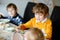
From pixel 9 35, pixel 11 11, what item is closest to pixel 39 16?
Answer: pixel 9 35

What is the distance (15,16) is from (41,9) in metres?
0.67

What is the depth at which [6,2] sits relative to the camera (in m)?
3.18

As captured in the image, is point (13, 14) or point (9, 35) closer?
point (9, 35)

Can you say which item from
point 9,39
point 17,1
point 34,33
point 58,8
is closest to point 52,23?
point 58,8

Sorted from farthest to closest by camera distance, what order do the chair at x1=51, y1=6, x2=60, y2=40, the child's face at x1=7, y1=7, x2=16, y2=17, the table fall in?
the child's face at x1=7, y1=7, x2=16, y2=17 → the chair at x1=51, y1=6, x2=60, y2=40 → the table

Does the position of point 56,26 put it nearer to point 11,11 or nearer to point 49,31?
point 49,31

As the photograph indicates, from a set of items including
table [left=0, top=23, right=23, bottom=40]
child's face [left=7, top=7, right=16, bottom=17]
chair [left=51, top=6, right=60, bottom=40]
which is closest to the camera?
table [left=0, top=23, right=23, bottom=40]

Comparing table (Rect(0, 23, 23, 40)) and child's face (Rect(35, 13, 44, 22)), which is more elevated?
child's face (Rect(35, 13, 44, 22))

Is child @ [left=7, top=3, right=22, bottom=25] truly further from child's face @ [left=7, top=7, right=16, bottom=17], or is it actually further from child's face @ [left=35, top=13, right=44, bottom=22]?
child's face @ [left=35, top=13, right=44, bottom=22]

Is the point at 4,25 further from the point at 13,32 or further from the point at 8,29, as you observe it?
the point at 13,32

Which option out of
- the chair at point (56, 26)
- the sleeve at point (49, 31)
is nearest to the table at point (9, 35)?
the sleeve at point (49, 31)

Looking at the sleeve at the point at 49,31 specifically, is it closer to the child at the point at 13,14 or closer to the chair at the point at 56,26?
the chair at the point at 56,26

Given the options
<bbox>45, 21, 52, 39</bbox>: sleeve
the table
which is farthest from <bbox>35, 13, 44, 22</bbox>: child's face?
the table

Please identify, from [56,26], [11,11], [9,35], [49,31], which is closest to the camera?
[9,35]
